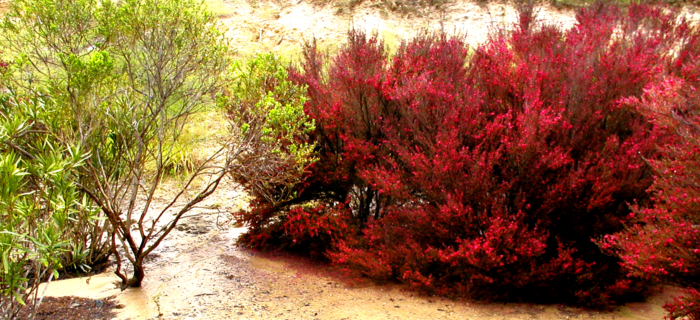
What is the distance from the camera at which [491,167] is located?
4836 mm

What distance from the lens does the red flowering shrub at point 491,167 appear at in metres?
4.73

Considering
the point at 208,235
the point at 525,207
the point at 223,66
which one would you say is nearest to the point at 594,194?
the point at 525,207

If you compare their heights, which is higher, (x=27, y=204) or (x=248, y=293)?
(x=27, y=204)

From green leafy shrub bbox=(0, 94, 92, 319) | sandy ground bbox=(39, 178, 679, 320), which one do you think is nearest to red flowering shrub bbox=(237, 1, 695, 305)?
sandy ground bbox=(39, 178, 679, 320)

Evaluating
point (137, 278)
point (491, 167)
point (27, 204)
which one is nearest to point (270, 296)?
point (137, 278)

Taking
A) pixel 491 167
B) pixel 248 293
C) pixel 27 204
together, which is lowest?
pixel 248 293

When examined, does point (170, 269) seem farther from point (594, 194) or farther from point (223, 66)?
point (594, 194)

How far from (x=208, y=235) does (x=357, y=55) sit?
3.17 meters

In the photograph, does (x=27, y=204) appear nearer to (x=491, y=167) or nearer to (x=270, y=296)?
(x=270, y=296)

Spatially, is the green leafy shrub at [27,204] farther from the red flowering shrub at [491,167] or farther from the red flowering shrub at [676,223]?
the red flowering shrub at [676,223]

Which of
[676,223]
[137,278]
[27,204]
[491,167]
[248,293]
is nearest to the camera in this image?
[676,223]

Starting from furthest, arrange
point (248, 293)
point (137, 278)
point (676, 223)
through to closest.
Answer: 1. point (137, 278)
2. point (248, 293)
3. point (676, 223)

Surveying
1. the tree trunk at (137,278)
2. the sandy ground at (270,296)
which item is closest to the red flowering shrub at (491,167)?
the sandy ground at (270,296)

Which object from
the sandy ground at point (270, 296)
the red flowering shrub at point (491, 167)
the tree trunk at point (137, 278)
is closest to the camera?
the sandy ground at point (270, 296)
